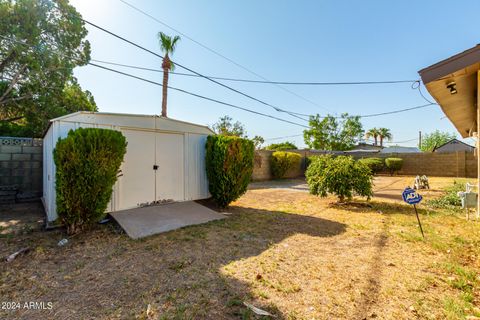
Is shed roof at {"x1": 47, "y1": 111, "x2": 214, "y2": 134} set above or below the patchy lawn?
above

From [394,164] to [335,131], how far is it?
350 inches

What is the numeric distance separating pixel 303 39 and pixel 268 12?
9.01 ft

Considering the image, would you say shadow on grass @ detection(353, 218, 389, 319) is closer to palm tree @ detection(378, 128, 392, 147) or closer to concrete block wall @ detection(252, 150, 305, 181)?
concrete block wall @ detection(252, 150, 305, 181)

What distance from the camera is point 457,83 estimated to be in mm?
4582

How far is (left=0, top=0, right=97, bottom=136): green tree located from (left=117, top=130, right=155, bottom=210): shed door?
6166 millimetres

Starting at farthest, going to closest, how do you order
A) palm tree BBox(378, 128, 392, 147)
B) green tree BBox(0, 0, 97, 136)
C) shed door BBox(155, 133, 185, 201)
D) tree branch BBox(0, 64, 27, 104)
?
palm tree BBox(378, 128, 392, 147)
tree branch BBox(0, 64, 27, 104)
green tree BBox(0, 0, 97, 136)
shed door BBox(155, 133, 185, 201)

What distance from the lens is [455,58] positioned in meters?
3.30

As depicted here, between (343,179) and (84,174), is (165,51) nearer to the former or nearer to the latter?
(84,174)

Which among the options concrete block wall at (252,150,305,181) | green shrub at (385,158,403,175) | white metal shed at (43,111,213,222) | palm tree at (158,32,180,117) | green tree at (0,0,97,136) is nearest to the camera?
white metal shed at (43,111,213,222)

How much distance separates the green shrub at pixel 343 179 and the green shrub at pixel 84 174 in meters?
5.63

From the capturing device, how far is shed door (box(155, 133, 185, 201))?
5.62 meters

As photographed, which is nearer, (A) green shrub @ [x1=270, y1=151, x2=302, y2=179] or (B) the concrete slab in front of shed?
(B) the concrete slab in front of shed

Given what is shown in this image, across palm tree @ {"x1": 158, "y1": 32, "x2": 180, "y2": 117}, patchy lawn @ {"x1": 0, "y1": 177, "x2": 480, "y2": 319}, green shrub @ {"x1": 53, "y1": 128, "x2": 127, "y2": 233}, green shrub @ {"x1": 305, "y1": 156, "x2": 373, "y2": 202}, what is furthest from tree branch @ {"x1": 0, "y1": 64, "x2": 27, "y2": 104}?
green shrub @ {"x1": 305, "y1": 156, "x2": 373, "y2": 202}

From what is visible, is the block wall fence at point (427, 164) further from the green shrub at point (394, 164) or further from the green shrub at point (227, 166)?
the green shrub at point (227, 166)
